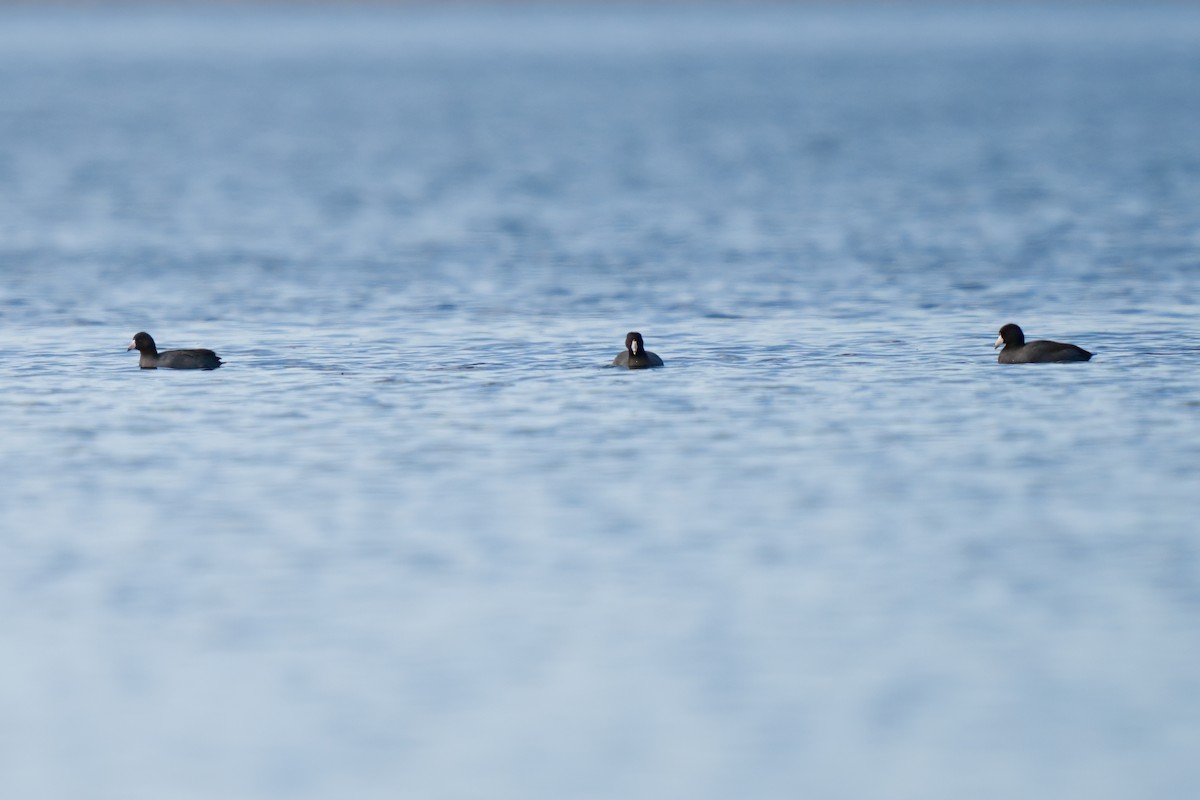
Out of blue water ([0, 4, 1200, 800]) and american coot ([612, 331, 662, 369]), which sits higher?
american coot ([612, 331, 662, 369])

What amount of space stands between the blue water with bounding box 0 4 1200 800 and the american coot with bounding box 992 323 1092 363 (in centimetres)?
21

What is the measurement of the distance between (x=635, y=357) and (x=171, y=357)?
4.94m

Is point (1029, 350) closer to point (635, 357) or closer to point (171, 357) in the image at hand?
point (635, 357)

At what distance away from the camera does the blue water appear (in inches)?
450

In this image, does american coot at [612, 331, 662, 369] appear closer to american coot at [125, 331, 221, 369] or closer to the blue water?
the blue water

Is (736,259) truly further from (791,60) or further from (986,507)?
(791,60)

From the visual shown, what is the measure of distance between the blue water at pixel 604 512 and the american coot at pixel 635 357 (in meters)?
0.27

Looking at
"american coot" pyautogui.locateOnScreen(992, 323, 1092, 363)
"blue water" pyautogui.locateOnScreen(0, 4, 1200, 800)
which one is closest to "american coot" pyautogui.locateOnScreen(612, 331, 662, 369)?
"blue water" pyautogui.locateOnScreen(0, 4, 1200, 800)

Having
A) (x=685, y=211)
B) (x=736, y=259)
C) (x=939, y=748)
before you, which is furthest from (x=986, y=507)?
(x=685, y=211)

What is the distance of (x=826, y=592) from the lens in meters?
13.9

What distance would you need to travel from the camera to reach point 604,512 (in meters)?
16.2

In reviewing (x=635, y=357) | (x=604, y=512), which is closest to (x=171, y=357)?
(x=635, y=357)

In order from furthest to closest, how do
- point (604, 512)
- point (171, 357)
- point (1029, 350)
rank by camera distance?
point (171, 357) < point (1029, 350) < point (604, 512)

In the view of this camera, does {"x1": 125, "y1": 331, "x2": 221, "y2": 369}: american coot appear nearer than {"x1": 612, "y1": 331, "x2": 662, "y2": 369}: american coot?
No
